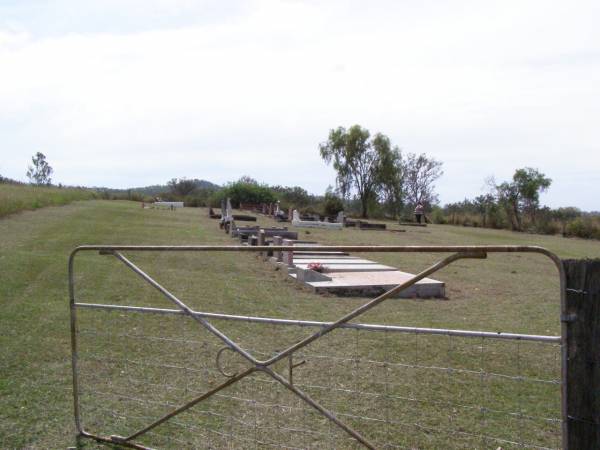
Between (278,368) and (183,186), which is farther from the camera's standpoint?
(183,186)

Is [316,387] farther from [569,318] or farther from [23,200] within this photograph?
[23,200]

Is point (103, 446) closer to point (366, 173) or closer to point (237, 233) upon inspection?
point (237, 233)

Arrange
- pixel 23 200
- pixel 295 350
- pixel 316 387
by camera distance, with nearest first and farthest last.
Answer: pixel 295 350, pixel 316 387, pixel 23 200

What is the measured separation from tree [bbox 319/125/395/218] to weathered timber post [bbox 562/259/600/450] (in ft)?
164

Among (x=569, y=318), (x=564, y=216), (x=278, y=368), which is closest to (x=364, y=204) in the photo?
(x=564, y=216)

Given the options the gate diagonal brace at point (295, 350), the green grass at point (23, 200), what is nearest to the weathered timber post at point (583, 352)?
the gate diagonal brace at point (295, 350)

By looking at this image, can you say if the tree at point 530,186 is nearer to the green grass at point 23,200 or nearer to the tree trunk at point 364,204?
the tree trunk at point 364,204

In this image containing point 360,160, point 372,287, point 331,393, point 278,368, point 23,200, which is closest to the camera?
point 331,393

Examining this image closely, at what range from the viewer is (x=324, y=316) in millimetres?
8172

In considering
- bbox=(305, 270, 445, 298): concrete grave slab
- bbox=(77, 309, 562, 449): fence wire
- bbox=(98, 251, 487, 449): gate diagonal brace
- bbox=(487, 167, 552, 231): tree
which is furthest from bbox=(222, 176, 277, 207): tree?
bbox=(98, 251, 487, 449): gate diagonal brace

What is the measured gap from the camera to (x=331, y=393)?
16.1 feet

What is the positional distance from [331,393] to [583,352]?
262cm

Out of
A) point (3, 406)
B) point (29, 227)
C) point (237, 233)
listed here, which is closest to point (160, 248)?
point (3, 406)

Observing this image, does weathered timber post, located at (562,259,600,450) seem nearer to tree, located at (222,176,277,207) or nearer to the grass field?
the grass field
